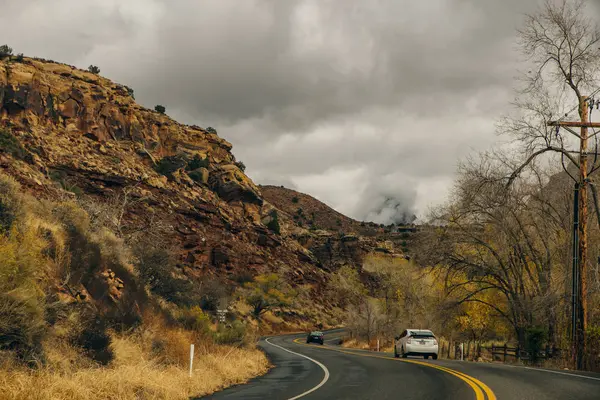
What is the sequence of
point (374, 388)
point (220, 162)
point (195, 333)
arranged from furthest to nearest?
point (220, 162) < point (195, 333) < point (374, 388)

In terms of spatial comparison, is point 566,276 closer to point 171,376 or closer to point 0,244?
point 171,376

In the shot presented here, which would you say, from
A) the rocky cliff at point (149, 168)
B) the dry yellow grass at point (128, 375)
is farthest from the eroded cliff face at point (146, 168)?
the dry yellow grass at point (128, 375)

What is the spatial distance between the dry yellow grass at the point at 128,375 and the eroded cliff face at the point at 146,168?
1530 inches

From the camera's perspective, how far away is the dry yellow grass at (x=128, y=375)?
9.60 m

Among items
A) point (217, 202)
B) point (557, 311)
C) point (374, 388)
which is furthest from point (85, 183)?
point (374, 388)

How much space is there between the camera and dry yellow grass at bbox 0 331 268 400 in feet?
31.5

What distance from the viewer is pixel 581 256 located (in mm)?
23156

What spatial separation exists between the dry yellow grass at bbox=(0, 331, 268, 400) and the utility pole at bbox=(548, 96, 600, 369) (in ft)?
41.1

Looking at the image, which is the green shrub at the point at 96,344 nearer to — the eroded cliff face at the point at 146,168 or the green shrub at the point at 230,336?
the green shrub at the point at 230,336

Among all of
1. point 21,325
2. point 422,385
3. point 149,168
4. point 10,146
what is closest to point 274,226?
point 149,168

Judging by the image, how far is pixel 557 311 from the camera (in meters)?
27.9

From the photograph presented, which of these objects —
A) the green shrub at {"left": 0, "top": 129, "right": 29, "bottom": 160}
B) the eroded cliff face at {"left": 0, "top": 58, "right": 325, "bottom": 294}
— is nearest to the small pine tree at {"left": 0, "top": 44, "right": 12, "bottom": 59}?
the eroded cliff face at {"left": 0, "top": 58, "right": 325, "bottom": 294}

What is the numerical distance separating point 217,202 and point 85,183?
2783 centimetres

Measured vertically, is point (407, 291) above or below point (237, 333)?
above
